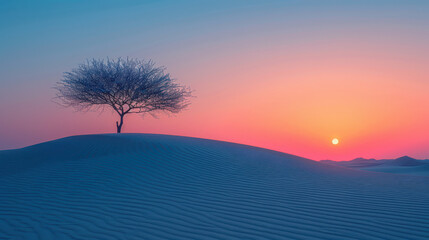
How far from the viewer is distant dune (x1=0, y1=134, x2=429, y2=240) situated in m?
4.42

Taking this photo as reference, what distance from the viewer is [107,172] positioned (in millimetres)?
8188

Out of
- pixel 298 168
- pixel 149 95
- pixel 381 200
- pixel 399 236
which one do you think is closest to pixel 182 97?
pixel 149 95

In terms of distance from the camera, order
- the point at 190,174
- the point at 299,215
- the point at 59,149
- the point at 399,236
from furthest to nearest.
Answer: the point at 59,149 → the point at 190,174 → the point at 299,215 → the point at 399,236

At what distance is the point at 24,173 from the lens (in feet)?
30.3

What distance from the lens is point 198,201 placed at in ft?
19.1

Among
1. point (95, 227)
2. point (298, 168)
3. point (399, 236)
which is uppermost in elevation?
point (298, 168)

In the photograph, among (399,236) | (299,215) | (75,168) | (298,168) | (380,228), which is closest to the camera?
(399,236)

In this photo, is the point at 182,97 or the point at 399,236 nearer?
the point at 399,236

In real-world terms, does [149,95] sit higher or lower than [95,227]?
higher

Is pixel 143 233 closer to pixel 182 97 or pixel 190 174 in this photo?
pixel 190 174

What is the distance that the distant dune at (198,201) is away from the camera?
174 inches

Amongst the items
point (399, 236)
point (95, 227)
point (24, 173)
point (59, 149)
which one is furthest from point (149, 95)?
point (399, 236)

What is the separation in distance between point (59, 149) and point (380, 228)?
12732 millimetres

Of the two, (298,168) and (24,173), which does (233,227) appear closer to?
(298,168)
